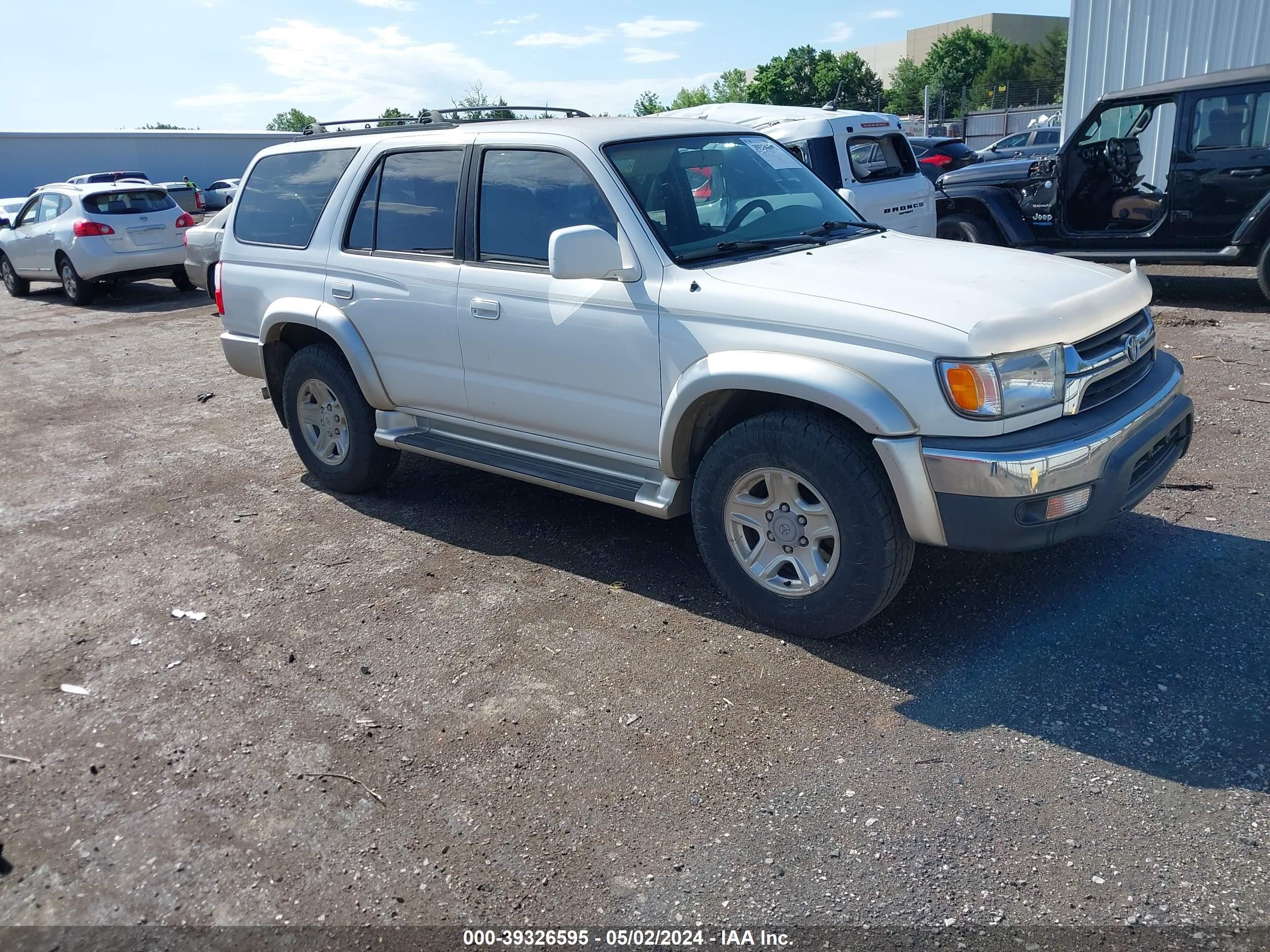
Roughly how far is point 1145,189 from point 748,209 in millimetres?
7095

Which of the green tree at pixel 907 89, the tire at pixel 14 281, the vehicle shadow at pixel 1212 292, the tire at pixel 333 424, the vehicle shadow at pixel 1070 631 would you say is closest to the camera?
the vehicle shadow at pixel 1070 631

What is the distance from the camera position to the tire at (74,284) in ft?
51.2


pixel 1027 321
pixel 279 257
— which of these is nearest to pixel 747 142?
pixel 1027 321

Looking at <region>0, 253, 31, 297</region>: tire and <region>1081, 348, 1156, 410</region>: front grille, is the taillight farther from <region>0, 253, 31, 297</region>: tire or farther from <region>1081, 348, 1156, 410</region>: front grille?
<region>1081, 348, 1156, 410</region>: front grille

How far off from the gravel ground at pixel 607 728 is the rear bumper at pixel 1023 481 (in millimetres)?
558

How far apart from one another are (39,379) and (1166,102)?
37.2ft

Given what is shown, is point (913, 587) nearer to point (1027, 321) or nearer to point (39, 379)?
point (1027, 321)

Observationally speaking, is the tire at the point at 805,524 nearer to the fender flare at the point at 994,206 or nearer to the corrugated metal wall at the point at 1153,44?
the fender flare at the point at 994,206

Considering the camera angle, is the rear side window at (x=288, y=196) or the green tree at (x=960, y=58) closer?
the rear side window at (x=288, y=196)

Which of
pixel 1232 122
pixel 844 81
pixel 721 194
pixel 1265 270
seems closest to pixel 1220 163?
pixel 1232 122

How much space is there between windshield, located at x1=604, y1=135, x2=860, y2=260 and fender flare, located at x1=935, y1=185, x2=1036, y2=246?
20.0 feet

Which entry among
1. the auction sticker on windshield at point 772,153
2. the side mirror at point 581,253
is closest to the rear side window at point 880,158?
the auction sticker on windshield at point 772,153

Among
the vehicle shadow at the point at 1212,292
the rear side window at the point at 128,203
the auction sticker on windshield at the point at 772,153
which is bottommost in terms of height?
the vehicle shadow at the point at 1212,292

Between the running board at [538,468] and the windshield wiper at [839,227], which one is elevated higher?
the windshield wiper at [839,227]
